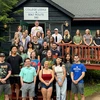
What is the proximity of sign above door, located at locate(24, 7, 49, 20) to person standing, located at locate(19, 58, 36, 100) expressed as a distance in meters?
7.94

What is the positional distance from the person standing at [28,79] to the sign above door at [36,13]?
7939 mm

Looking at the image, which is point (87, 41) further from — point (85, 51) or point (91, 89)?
point (91, 89)

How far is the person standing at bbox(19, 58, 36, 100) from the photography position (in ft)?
29.7

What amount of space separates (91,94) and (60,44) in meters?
2.59

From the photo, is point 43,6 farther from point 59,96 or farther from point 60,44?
point 59,96

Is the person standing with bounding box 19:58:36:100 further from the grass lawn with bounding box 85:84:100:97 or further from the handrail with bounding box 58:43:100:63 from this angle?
the handrail with bounding box 58:43:100:63

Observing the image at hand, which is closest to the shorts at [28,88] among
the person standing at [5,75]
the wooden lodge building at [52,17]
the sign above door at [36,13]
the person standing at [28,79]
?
the person standing at [28,79]

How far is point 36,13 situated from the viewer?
1672 cm

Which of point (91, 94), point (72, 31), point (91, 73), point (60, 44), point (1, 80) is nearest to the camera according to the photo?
point (1, 80)

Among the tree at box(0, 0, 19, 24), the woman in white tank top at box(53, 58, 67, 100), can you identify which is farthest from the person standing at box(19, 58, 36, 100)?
the tree at box(0, 0, 19, 24)

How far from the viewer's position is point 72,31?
17.5m

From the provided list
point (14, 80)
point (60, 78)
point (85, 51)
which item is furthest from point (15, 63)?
point (85, 51)

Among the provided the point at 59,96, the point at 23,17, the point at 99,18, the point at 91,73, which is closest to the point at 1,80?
the point at 59,96

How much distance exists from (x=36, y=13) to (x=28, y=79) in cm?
823
